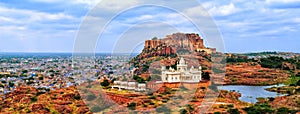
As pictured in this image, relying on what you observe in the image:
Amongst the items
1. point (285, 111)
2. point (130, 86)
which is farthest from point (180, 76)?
point (285, 111)

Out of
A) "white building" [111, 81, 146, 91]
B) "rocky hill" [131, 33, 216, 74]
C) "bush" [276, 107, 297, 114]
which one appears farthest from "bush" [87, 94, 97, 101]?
"rocky hill" [131, 33, 216, 74]

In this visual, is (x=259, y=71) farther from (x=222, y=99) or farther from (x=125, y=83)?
(x=125, y=83)

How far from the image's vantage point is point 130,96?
1664cm

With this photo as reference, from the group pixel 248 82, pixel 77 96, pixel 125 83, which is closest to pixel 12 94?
pixel 77 96

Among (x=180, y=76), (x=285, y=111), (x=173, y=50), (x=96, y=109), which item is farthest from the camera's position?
(x=173, y=50)

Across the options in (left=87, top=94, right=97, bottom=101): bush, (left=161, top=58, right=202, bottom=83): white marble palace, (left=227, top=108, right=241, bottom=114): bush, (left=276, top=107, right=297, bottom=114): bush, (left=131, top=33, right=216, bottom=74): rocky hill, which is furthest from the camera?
(left=131, top=33, right=216, bottom=74): rocky hill

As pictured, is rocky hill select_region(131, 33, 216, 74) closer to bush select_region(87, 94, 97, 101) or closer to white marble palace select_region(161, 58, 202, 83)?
white marble palace select_region(161, 58, 202, 83)

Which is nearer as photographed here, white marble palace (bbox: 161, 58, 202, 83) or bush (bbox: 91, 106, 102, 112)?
bush (bbox: 91, 106, 102, 112)

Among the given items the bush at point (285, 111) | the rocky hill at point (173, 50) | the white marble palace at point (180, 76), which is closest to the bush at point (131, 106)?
the white marble palace at point (180, 76)

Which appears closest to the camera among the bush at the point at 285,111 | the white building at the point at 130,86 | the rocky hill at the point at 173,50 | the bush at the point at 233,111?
the bush at the point at 233,111

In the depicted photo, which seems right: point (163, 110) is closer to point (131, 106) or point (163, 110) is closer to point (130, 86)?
point (131, 106)

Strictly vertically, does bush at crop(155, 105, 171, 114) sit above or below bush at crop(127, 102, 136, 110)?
below

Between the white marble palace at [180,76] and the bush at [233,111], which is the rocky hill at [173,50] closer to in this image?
the white marble palace at [180,76]

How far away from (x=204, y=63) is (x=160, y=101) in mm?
14630
